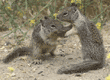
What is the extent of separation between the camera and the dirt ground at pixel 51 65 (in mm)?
2311

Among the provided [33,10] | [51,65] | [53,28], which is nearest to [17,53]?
[51,65]

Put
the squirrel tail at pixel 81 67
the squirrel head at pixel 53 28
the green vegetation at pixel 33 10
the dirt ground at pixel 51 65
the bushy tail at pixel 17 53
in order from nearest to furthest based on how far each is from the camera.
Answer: the dirt ground at pixel 51 65, the squirrel tail at pixel 81 67, the squirrel head at pixel 53 28, the bushy tail at pixel 17 53, the green vegetation at pixel 33 10

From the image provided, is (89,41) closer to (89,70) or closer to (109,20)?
(89,70)

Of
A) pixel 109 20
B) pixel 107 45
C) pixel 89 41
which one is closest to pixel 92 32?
pixel 89 41

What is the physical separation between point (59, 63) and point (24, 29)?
7.50 feet

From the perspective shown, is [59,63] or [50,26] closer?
[50,26]

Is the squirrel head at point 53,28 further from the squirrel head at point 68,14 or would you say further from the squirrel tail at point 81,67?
the squirrel tail at point 81,67

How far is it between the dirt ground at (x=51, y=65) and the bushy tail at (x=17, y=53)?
0.28 ft

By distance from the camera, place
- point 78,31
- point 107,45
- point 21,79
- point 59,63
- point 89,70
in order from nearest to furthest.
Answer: point 21,79 → point 89,70 → point 78,31 → point 59,63 → point 107,45

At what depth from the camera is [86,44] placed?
2.68 meters

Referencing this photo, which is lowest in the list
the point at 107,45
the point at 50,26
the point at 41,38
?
the point at 107,45

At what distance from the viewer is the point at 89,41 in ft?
8.70

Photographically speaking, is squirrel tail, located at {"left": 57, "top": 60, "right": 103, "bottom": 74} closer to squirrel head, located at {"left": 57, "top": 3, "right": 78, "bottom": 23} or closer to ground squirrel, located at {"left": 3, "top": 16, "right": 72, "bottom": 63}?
ground squirrel, located at {"left": 3, "top": 16, "right": 72, "bottom": 63}

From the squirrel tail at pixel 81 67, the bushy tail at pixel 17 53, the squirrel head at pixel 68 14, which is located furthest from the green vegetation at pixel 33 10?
the squirrel tail at pixel 81 67
